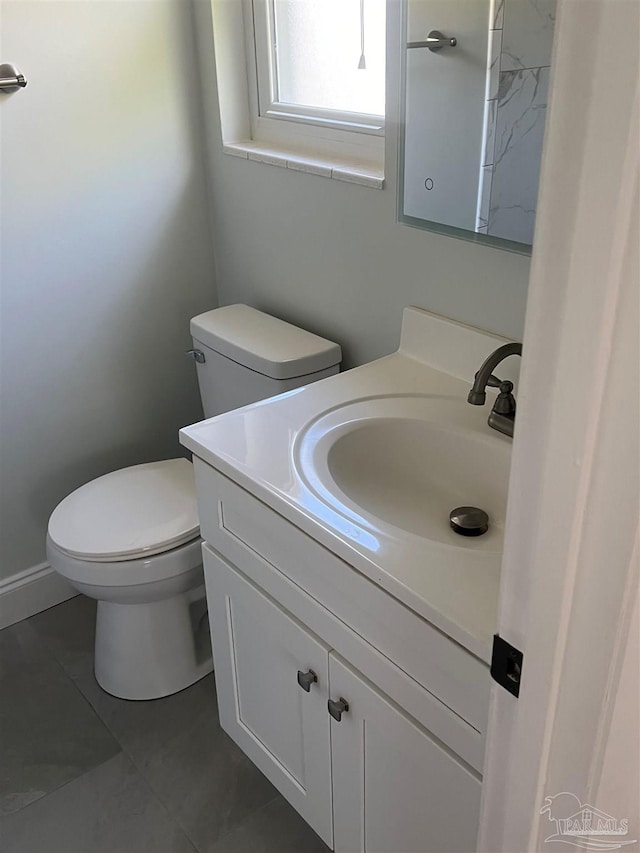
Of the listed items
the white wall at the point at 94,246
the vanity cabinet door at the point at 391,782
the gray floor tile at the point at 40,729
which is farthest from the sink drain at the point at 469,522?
the white wall at the point at 94,246

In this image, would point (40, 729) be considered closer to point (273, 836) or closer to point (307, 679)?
point (273, 836)

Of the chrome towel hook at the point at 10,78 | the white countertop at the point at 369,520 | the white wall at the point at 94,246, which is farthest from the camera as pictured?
the white wall at the point at 94,246

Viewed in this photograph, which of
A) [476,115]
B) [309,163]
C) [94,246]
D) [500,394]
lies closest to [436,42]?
[476,115]

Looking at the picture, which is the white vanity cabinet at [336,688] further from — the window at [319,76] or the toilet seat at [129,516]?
the window at [319,76]

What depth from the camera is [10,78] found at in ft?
5.30

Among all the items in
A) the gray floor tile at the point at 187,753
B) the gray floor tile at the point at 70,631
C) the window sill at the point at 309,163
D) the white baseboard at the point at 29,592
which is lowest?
the gray floor tile at the point at 70,631

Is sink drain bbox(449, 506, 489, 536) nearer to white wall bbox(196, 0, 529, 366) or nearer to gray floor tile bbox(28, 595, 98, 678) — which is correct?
white wall bbox(196, 0, 529, 366)

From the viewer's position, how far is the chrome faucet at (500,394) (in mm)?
1169

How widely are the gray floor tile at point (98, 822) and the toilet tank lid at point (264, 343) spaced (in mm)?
909

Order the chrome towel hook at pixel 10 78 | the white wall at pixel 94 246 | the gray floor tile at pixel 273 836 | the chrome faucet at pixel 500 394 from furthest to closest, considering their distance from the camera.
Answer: the white wall at pixel 94 246 → the chrome towel hook at pixel 10 78 → the gray floor tile at pixel 273 836 → the chrome faucet at pixel 500 394

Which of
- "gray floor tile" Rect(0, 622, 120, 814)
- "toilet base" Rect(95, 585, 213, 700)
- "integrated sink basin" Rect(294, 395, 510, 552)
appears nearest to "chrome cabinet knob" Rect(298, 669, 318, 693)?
"integrated sink basin" Rect(294, 395, 510, 552)

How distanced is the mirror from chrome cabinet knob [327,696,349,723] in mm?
765

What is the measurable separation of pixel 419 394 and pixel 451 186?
14.4 inches

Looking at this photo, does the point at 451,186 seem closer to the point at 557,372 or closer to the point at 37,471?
the point at 557,372
